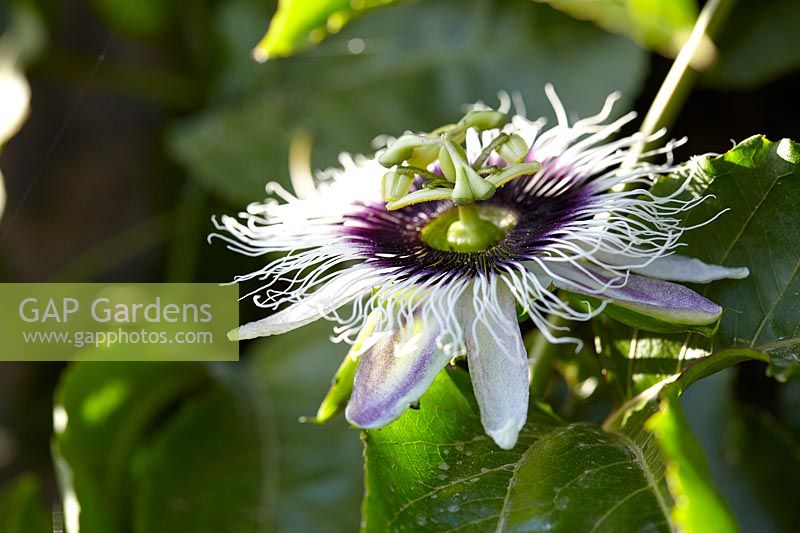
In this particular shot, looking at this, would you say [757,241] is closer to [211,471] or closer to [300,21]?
[300,21]

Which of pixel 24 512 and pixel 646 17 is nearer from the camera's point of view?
pixel 24 512

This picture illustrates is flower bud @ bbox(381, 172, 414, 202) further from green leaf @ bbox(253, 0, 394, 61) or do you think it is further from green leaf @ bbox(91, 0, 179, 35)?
green leaf @ bbox(91, 0, 179, 35)

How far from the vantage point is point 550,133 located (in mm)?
818

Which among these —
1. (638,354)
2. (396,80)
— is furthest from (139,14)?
(638,354)

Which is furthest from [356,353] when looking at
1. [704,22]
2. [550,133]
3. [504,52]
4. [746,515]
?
[504,52]

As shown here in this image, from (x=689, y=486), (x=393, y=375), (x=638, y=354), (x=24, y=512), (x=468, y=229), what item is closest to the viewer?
(x=689, y=486)

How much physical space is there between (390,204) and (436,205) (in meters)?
0.21

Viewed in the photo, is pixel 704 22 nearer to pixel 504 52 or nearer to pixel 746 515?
pixel 504 52

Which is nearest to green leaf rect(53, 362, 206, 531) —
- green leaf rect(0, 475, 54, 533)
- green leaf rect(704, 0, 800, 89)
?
green leaf rect(0, 475, 54, 533)

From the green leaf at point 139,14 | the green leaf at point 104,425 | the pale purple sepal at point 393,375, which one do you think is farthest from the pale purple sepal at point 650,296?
the green leaf at point 139,14

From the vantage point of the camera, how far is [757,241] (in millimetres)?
645

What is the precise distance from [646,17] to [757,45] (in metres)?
0.14

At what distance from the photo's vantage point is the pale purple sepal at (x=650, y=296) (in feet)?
1.92

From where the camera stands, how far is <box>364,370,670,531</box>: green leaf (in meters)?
0.58
